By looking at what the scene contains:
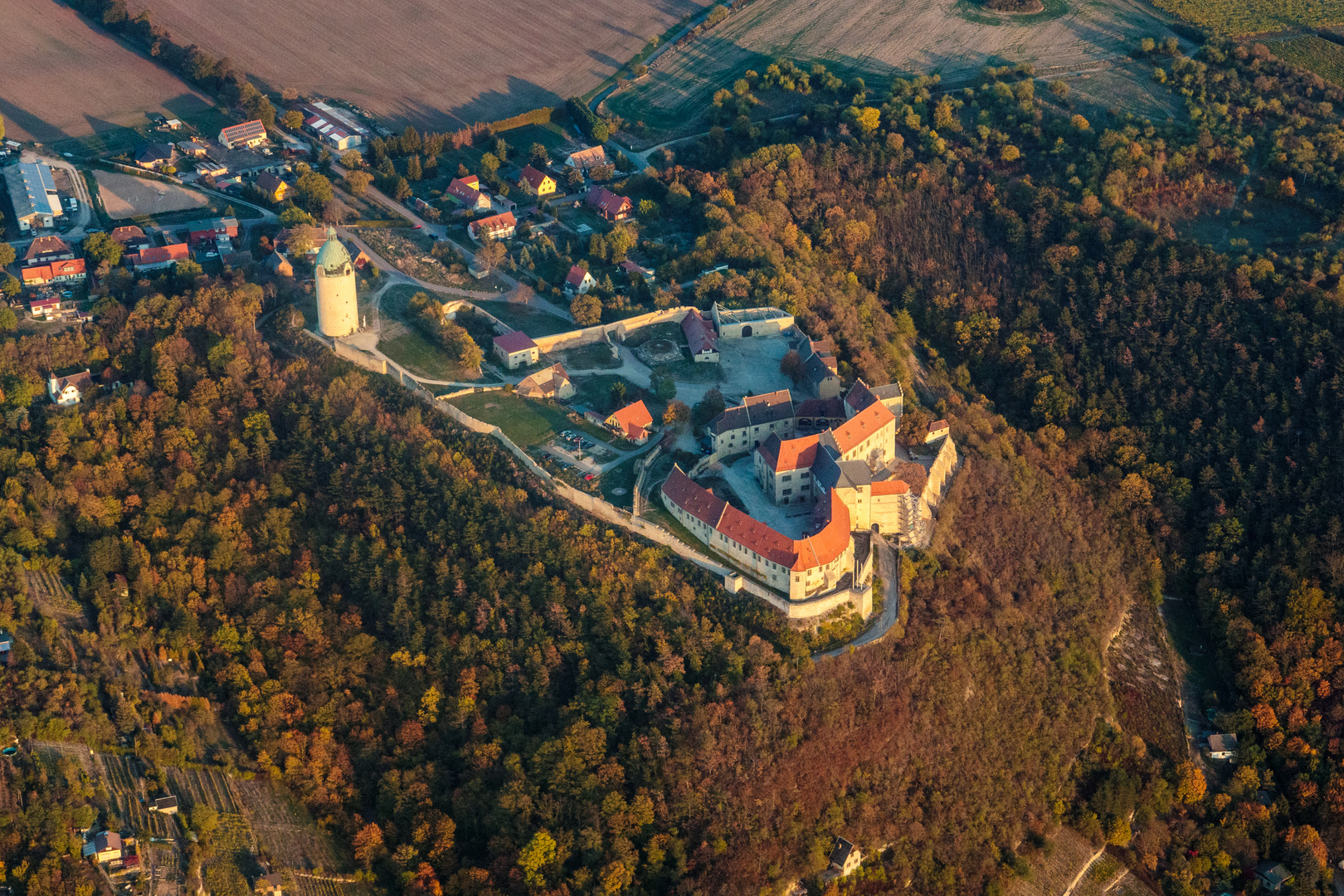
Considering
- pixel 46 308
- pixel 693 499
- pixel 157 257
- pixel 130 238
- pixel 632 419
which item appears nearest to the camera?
pixel 693 499

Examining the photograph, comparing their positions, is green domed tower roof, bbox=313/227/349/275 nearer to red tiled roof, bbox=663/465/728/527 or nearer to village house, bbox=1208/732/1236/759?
red tiled roof, bbox=663/465/728/527

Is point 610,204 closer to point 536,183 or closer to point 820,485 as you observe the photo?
point 536,183

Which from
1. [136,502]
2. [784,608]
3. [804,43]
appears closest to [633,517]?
[784,608]

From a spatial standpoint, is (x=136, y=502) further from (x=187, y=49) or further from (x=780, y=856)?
(x=187, y=49)

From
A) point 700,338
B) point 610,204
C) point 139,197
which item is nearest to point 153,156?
point 139,197

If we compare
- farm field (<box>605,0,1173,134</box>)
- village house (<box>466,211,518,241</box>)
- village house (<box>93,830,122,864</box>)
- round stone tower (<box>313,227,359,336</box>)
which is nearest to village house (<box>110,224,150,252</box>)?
round stone tower (<box>313,227,359,336</box>)

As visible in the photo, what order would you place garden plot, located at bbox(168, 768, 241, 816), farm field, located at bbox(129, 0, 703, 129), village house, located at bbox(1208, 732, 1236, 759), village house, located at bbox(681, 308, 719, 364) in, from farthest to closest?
1. farm field, located at bbox(129, 0, 703, 129)
2. village house, located at bbox(681, 308, 719, 364)
3. village house, located at bbox(1208, 732, 1236, 759)
4. garden plot, located at bbox(168, 768, 241, 816)
